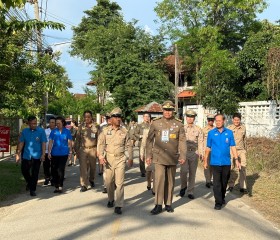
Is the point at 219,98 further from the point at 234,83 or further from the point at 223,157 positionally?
the point at 223,157

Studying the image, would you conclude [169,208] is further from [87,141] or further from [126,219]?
[87,141]

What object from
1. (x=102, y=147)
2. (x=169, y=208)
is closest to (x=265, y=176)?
(x=169, y=208)

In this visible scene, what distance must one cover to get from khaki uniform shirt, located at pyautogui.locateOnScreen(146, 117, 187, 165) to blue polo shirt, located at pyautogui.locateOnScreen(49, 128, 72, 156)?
2.83m

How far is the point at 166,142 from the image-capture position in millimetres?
7543

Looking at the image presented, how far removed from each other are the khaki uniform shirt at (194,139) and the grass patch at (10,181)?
413 centimetres

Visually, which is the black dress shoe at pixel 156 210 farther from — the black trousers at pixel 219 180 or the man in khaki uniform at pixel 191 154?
the man in khaki uniform at pixel 191 154

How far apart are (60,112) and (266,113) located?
112 feet

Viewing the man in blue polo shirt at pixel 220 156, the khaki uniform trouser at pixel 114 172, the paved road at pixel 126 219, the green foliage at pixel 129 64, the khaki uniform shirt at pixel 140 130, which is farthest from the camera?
the green foliage at pixel 129 64

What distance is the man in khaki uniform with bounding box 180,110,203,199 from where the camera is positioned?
9.12 m

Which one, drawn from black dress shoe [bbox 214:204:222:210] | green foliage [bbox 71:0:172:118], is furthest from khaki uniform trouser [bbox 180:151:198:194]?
green foliage [bbox 71:0:172:118]

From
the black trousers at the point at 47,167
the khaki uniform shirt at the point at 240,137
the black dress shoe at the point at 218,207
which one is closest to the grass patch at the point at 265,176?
the black dress shoe at the point at 218,207

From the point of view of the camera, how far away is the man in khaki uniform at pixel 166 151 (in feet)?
24.6

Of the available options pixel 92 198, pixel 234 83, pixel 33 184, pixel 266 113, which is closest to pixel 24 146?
pixel 33 184

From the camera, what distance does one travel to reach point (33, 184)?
925 cm
